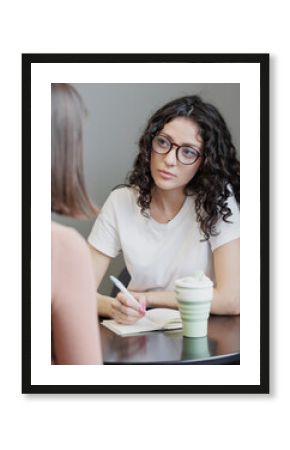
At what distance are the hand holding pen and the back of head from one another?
7.2 inches

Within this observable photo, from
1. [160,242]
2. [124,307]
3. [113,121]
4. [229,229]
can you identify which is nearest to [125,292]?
[124,307]

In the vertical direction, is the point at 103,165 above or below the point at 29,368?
above

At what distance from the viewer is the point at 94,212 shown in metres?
1.32

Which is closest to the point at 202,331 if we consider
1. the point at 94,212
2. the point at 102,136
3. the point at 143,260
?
the point at 143,260

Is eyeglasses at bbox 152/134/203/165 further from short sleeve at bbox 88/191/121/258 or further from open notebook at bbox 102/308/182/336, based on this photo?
open notebook at bbox 102/308/182/336

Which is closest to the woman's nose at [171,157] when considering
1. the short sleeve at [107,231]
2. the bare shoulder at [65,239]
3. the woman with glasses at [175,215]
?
the woman with glasses at [175,215]

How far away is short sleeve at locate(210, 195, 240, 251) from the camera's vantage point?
1.34m

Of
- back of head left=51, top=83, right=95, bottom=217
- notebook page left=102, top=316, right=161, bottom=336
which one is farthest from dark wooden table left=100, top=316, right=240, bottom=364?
back of head left=51, top=83, right=95, bottom=217

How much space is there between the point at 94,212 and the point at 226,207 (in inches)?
11.3

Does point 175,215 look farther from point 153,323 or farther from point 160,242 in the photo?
point 153,323

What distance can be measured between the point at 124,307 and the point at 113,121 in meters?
0.40

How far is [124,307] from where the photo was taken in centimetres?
133
